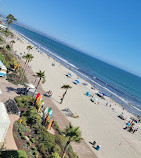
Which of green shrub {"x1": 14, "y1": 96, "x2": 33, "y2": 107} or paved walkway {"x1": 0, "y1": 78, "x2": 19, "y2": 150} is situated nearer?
paved walkway {"x1": 0, "y1": 78, "x2": 19, "y2": 150}

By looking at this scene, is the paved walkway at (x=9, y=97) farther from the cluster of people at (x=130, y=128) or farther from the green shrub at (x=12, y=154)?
the cluster of people at (x=130, y=128)

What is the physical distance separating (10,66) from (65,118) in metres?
19.5

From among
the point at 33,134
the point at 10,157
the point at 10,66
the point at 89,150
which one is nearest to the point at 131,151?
the point at 89,150

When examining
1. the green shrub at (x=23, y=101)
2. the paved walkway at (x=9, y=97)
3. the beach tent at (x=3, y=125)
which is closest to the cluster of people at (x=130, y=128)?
the green shrub at (x=23, y=101)

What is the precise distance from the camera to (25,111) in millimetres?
20641

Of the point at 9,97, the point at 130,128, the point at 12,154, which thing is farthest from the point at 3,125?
the point at 130,128

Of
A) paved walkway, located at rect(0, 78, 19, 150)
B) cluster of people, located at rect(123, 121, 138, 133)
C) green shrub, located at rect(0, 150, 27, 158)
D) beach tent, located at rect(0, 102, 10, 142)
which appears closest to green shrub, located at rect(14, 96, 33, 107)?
paved walkway, located at rect(0, 78, 19, 150)

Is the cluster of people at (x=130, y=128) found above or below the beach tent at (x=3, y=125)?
below

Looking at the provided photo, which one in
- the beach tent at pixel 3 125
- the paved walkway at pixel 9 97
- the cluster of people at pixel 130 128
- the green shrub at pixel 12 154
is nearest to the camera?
the green shrub at pixel 12 154

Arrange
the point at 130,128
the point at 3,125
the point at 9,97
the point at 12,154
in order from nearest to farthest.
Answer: the point at 12,154 → the point at 3,125 → the point at 9,97 → the point at 130,128

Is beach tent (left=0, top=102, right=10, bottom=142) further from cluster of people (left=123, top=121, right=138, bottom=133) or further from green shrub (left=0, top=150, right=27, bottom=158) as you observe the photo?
cluster of people (left=123, top=121, right=138, bottom=133)

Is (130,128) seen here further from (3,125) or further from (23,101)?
(3,125)

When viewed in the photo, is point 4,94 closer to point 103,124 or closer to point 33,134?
point 33,134

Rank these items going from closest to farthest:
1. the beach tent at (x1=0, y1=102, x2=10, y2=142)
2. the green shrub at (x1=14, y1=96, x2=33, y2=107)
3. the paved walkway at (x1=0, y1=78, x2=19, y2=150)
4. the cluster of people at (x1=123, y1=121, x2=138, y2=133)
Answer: the beach tent at (x1=0, y1=102, x2=10, y2=142)
the paved walkway at (x1=0, y1=78, x2=19, y2=150)
the green shrub at (x1=14, y1=96, x2=33, y2=107)
the cluster of people at (x1=123, y1=121, x2=138, y2=133)
